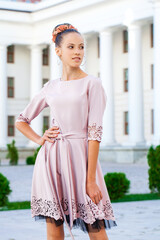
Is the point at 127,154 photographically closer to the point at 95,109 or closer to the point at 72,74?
the point at 72,74

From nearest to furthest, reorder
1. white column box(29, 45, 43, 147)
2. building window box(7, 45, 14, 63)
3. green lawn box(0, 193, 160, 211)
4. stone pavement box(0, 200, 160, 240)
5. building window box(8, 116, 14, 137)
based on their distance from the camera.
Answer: stone pavement box(0, 200, 160, 240)
green lawn box(0, 193, 160, 211)
white column box(29, 45, 43, 147)
building window box(8, 116, 14, 137)
building window box(7, 45, 14, 63)

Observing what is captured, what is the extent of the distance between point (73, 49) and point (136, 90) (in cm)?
3140

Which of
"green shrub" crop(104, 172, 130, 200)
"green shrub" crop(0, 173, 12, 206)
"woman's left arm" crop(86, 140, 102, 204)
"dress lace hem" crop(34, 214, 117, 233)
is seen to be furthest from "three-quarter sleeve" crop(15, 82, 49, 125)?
"green shrub" crop(104, 172, 130, 200)

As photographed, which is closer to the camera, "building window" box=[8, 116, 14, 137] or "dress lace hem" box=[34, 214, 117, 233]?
"dress lace hem" box=[34, 214, 117, 233]

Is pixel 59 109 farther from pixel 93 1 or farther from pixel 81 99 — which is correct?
→ pixel 93 1

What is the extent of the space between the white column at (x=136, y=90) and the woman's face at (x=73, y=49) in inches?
1221

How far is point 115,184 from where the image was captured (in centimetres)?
1339

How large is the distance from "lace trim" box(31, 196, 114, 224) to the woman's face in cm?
96

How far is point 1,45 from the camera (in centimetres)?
4391

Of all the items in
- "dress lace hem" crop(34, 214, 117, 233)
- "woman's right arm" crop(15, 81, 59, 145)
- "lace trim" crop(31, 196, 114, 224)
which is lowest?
"dress lace hem" crop(34, 214, 117, 233)

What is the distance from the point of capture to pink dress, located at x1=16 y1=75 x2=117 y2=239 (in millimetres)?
3867

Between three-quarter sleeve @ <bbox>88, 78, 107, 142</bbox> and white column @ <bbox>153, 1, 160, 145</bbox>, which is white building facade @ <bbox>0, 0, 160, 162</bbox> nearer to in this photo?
white column @ <bbox>153, 1, 160, 145</bbox>

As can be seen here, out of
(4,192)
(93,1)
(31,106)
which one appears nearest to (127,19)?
(93,1)

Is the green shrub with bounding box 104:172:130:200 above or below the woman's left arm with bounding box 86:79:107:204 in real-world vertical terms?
below
